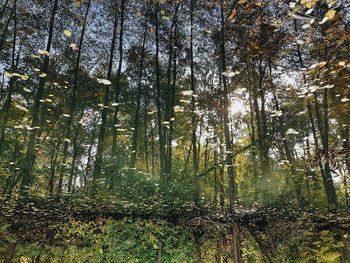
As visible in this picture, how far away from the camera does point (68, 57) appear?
9.48 meters

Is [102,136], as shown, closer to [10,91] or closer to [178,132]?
[10,91]

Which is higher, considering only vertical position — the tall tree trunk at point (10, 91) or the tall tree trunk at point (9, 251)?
the tall tree trunk at point (10, 91)

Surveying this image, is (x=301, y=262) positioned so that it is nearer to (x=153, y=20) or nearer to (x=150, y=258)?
(x=150, y=258)

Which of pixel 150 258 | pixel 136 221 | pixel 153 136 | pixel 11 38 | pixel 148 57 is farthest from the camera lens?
pixel 153 136

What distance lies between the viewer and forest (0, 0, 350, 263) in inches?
142

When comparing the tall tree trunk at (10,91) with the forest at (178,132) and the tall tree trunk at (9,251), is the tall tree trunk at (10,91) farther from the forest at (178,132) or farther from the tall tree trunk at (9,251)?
the tall tree trunk at (9,251)

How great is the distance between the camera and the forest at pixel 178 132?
3596mm

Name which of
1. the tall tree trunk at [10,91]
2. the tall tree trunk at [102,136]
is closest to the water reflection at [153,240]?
the tall tree trunk at [102,136]

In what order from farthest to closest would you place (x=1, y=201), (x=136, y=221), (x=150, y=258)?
(x=150, y=258) < (x=136, y=221) < (x=1, y=201)

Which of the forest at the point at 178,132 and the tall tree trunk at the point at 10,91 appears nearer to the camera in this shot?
the forest at the point at 178,132

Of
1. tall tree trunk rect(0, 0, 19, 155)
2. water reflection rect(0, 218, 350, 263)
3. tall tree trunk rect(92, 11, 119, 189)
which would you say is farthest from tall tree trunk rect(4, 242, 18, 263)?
tall tree trunk rect(0, 0, 19, 155)

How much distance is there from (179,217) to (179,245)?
3.23 ft

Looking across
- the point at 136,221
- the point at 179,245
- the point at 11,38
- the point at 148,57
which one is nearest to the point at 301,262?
the point at 179,245

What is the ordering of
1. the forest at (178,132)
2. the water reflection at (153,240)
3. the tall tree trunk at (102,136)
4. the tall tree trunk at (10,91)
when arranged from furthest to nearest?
the tall tree trunk at (10,91) → the tall tree trunk at (102,136) → the water reflection at (153,240) → the forest at (178,132)
